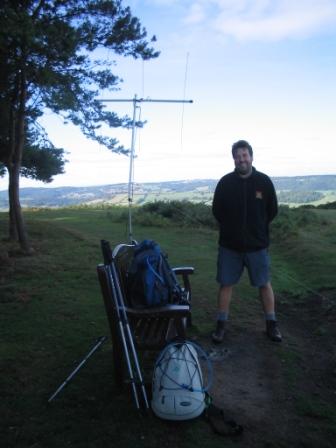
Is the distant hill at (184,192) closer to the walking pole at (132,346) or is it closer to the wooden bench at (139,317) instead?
the wooden bench at (139,317)

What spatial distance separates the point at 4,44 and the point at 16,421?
7.13 m

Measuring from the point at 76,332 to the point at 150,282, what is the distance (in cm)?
187

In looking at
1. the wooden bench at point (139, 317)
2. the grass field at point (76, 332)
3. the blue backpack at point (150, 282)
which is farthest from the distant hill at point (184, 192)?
the wooden bench at point (139, 317)

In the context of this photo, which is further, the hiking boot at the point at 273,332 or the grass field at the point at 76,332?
the hiking boot at the point at 273,332

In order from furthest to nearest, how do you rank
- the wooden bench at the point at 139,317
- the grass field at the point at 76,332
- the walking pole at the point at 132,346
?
1. the wooden bench at the point at 139,317
2. the walking pole at the point at 132,346
3. the grass field at the point at 76,332

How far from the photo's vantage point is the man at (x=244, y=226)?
198 inches

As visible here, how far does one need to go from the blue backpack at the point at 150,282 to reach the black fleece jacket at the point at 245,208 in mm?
1097

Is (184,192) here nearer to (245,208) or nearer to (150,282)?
(245,208)

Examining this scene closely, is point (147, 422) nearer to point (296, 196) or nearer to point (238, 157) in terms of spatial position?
point (238, 157)

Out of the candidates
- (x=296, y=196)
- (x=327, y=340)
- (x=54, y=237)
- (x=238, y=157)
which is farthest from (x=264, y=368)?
(x=296, y=196)

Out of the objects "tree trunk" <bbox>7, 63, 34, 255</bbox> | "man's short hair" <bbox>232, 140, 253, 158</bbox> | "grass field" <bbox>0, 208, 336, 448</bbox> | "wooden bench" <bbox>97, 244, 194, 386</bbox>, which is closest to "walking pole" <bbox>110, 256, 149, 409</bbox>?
"wooden bench" <bbox>97, 244, 194, 386</bbox>

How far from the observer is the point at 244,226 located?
5.03 meters

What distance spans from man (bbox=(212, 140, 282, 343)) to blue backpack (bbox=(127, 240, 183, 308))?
3.58 ft

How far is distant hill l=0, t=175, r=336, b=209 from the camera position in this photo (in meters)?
21.0
